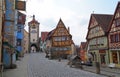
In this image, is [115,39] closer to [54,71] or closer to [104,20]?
[104,20]

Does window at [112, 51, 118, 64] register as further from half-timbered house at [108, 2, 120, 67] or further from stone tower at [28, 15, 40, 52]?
stone tower at [28, 15, 40, 52]

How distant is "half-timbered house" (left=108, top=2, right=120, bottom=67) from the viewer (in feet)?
112

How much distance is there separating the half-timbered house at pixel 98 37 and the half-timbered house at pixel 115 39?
160cm

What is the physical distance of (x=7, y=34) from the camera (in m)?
29.7

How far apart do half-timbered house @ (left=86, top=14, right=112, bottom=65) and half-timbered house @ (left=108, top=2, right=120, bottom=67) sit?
5.24 feet

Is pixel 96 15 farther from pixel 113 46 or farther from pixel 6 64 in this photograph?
pixel 6 64

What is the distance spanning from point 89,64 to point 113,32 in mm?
8479

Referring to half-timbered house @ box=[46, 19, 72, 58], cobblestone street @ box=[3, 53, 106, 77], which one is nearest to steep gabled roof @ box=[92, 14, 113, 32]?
cobblestone street @ box=[3, 53, 106, 77]

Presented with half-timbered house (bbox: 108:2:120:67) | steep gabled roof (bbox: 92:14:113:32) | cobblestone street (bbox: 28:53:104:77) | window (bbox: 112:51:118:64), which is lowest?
cobblestone street (bbox: 28:53:104:77)

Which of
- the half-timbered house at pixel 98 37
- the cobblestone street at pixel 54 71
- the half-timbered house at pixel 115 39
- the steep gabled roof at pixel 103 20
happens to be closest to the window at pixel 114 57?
the half-timbered house at pixel 115 39

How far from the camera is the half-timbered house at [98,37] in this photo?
38834mm

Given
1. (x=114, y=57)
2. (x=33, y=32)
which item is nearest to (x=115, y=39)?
(x=114, y=57)


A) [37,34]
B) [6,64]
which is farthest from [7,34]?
[37,34]

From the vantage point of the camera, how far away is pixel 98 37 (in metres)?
41.1
